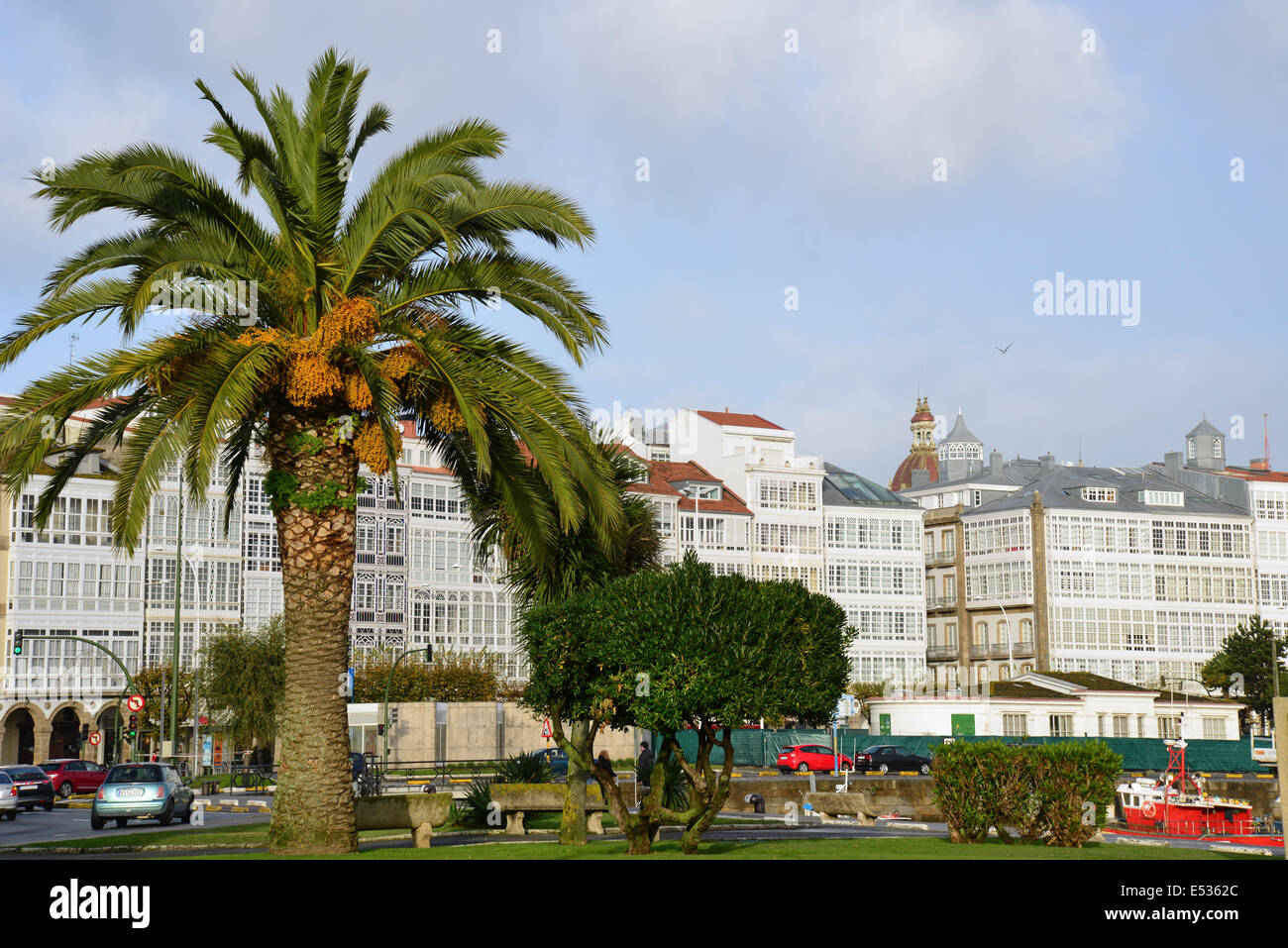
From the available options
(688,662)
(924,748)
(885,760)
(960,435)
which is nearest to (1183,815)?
(688,662)

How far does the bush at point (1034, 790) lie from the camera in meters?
20.6

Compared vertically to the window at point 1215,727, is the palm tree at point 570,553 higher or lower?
higher

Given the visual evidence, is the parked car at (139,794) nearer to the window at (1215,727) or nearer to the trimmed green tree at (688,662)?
the trimmed green tree at (688,662)

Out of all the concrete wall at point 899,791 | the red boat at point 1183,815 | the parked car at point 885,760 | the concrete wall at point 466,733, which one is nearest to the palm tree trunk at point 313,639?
the concrete wall at point 899,791

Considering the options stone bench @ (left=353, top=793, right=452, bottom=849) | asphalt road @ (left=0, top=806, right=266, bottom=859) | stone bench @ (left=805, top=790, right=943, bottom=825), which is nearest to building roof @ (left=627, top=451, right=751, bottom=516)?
asphalt road @ (left=0, top=806, right=266, bottom=859)

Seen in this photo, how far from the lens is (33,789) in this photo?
155ft

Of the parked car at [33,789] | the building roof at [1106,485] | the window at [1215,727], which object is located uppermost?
the building roof at [1106,485]

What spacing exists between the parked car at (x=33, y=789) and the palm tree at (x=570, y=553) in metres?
25.1

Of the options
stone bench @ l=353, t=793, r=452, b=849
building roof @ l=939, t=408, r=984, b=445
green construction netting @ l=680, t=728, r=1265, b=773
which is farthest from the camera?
building roof @ l=939, t=408, r=984, b=445

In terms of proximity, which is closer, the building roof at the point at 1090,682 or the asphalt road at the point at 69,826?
the asphalt road at the point at 69,826

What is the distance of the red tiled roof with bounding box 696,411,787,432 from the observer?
105750 millimetres

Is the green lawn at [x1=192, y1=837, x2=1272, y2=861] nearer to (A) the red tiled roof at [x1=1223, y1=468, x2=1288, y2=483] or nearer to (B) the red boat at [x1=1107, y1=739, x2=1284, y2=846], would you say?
(B) the red boat at [x1=1107, y1=739, x2=1284, y2=846]

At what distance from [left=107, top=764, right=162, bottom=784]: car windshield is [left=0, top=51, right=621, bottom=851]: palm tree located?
53.6 feet

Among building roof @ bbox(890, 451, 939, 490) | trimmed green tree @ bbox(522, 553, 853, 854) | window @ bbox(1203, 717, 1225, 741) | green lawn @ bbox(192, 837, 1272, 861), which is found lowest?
window @ bbox(1203, 717, 1225, 741)
